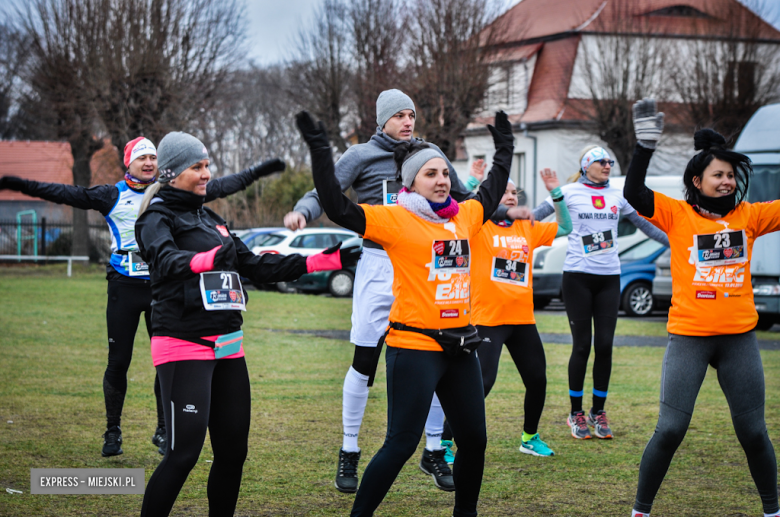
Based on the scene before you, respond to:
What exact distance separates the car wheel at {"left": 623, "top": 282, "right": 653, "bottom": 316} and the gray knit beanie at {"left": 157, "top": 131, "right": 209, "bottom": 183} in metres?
15.0

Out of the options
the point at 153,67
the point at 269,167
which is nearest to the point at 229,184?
the point at 269,167

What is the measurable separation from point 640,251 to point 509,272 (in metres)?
12.7

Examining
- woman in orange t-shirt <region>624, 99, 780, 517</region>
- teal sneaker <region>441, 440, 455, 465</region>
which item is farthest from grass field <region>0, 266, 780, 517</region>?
woman in orange t-shirt <region>624, 99, 780, 517</region>

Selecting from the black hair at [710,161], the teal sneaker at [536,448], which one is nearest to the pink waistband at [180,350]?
the black hair at [710,161]

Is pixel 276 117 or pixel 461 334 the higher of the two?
pixel 276 117

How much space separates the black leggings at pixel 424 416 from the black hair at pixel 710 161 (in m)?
1.58

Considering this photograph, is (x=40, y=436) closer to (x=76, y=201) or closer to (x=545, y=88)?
(x=76, y=201)

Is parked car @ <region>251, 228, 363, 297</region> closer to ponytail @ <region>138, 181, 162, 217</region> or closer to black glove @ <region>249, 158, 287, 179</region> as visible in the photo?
black glove @ <region>249, 158, 287, 179</region>

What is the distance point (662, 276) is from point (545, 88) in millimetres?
20430

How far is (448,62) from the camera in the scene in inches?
1150

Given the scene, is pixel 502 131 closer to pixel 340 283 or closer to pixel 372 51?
pixel 340 283

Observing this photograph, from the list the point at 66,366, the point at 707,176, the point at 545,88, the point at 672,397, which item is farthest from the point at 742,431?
the point at 545,88

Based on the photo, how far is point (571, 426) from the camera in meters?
6.85

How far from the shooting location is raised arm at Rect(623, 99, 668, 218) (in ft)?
14.1
